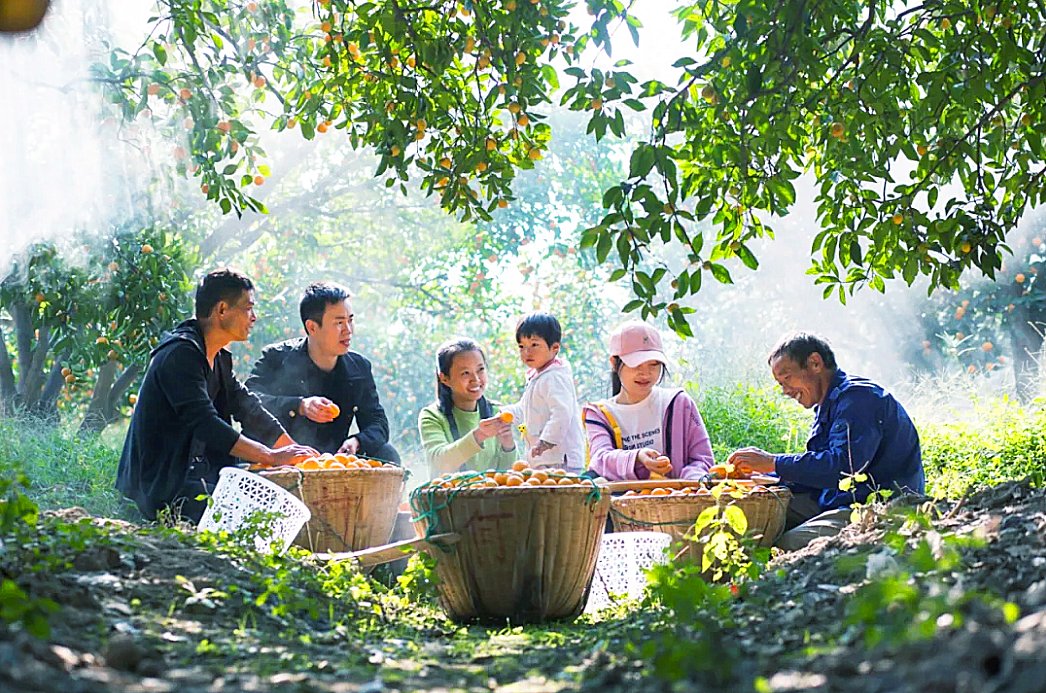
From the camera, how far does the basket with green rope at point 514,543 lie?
3809 millimetres

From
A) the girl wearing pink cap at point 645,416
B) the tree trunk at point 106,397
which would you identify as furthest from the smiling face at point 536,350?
the tree trunk at point 106,397

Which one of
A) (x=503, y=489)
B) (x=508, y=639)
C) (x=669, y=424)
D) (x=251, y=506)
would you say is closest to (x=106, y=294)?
(x=251, y=506)

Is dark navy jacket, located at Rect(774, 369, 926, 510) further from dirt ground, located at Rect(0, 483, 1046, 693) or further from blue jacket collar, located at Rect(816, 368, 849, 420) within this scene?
dirt ground, located at Rect(0, 483, 1046, 693)

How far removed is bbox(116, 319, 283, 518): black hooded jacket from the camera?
14.9 ft

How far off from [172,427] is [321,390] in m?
1.03

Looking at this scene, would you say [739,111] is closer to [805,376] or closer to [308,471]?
[805,376]

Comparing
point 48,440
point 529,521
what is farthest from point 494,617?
point 48,440

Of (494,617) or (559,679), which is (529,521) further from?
(559,679)

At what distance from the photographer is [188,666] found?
7.19 feet

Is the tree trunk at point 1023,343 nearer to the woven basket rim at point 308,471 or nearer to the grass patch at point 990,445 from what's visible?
the grass patch at point 990,445

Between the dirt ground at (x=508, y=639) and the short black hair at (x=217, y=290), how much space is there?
1.19 metres

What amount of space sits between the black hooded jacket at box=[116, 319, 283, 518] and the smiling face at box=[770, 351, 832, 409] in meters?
2.42

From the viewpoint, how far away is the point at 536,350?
540cm

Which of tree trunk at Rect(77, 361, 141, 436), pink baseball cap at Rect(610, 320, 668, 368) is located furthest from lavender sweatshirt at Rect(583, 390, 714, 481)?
tree trunk at Rect(77, 361, 141, 436)
